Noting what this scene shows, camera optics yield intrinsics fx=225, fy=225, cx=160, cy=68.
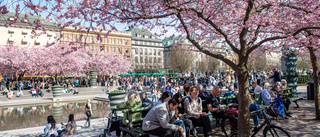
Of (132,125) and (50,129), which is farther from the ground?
(132,125)

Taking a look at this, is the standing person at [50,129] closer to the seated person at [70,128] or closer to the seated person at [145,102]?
the seated person at [70,128]

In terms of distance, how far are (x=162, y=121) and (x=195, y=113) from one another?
145 centimetres

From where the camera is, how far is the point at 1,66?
121 feet

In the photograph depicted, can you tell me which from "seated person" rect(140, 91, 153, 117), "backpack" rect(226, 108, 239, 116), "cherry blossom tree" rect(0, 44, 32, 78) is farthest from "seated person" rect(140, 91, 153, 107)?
"cherry blossom tree" rect(0, 44, 32, 78)

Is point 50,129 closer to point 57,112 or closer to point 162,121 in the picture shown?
point 162,121

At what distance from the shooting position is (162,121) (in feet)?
14.6

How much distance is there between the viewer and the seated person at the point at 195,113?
5.50 m

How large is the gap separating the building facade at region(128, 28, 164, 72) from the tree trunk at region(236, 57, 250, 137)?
76.4 metres

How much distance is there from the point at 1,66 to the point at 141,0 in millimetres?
40213

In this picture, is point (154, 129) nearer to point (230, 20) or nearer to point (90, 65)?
point (230, 20)

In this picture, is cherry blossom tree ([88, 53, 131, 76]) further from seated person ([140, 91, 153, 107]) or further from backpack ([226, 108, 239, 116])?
backpack ([226, 108, 239, 116])

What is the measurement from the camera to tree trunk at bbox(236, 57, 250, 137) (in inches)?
198

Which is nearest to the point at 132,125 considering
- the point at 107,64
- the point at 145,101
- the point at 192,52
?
the point at 145,101

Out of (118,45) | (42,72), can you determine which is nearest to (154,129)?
(42,72)
